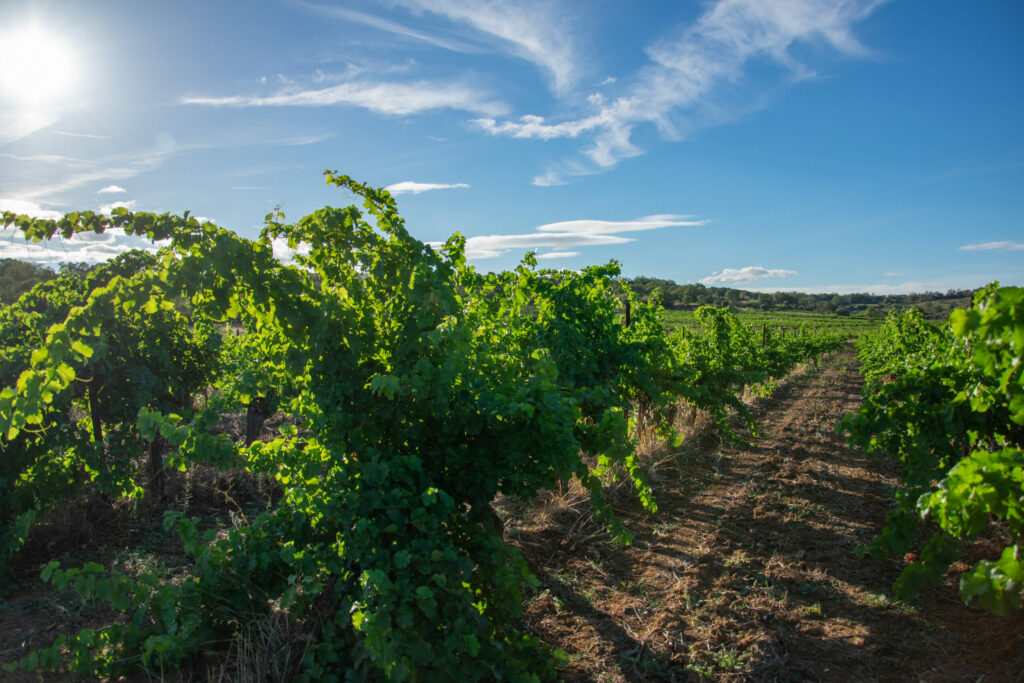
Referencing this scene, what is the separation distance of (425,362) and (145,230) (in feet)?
4.85

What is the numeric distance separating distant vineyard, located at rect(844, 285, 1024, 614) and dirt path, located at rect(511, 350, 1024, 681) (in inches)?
19.4

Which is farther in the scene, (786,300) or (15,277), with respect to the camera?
(786,300)

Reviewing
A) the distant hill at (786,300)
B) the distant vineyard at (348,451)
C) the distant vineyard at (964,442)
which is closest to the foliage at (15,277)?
the distant vineyard at (348,451)

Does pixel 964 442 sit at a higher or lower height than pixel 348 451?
lower

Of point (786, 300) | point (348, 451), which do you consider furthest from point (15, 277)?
point (786, 300)

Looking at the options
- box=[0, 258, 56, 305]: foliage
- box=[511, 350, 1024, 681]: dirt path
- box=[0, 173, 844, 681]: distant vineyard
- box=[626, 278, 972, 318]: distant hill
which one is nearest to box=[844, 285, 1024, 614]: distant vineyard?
box=[511, 350, 1024, 681]: dirt path

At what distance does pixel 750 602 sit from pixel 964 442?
2.21 m

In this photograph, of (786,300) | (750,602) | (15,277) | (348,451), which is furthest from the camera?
(786,300)

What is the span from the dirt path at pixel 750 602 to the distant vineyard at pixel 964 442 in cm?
49

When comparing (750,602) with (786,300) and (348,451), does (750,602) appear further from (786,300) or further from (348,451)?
(786,300)

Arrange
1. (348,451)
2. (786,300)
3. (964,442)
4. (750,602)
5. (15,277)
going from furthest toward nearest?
(786,300) < (15,277) < (964,442) < (750,602) < (348,451)

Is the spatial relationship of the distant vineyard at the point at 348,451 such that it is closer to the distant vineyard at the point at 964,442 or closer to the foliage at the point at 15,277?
the distant vineyard at the point at 964,442

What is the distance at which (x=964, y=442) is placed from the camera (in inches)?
184

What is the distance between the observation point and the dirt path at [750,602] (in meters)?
3.60
